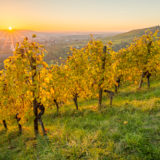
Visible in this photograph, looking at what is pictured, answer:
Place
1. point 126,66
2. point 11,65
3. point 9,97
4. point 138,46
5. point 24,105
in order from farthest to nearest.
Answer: point 126,66
point 138,46
point 9,97
point 24,105
point 11,65

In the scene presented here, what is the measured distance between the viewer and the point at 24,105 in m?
11.6

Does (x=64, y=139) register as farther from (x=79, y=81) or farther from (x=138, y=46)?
(x=138, y=46)

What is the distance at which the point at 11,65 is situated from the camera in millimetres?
8297

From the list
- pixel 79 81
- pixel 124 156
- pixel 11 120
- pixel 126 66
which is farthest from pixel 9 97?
pixel 126 66

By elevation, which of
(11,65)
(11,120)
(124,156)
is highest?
(11,65)

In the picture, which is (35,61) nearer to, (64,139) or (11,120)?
(64,139)

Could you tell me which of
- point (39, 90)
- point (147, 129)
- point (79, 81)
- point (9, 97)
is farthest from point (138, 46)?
point (9, 97)

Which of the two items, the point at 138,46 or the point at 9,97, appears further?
the point at 138,46

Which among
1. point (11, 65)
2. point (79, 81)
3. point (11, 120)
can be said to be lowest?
point (11, 120)

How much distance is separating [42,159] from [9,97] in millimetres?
9074

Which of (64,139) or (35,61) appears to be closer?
(64,139)

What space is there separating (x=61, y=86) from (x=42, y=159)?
39.3 feet

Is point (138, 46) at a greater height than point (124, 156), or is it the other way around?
point (138, 46)

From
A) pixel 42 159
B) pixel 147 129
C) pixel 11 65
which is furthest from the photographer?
pixel 11 65
